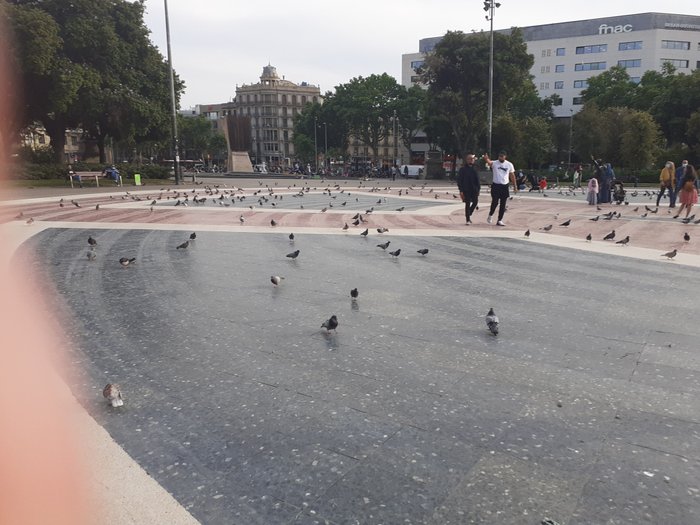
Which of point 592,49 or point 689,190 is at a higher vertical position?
point 592,49

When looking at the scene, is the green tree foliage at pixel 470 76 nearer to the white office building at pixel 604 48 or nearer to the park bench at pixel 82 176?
the park bench at pixel 82 176

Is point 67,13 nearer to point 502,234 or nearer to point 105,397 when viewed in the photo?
point 502,234

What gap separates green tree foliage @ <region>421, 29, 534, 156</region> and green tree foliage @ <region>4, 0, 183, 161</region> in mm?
23279

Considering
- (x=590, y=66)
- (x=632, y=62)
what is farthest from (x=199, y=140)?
(x=632, y=62)

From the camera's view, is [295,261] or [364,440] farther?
[295,261]

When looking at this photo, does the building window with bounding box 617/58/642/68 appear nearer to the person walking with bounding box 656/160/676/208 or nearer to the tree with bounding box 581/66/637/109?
the tree with bounding box 581/66/637/109

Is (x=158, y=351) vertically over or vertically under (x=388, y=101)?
under

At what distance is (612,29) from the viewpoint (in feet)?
270

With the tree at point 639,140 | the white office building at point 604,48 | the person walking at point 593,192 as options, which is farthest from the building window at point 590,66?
the person walking at point 593,192

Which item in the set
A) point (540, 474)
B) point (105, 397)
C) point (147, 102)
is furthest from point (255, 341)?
point (147, 102)

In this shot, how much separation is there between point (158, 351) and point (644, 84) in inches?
2961

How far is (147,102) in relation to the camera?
36.6 metres

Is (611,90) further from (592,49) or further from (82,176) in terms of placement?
(82,176)

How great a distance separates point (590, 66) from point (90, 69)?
3098 inches
